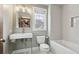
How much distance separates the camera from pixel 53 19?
1648 millimetres

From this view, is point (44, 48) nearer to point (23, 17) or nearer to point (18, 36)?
point (18, 36)

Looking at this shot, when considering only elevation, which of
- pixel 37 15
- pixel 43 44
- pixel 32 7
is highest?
pixel 32 7

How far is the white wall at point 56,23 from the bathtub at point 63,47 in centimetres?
8

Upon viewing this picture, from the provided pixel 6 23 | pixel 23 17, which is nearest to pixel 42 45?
Result: pixel 23 17

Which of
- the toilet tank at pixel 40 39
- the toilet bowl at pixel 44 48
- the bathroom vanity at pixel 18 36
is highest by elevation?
the bathroom vanity at pixel 18 36

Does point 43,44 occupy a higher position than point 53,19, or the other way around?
point 53,19

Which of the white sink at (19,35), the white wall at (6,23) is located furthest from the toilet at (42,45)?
the white wall at (6,23)

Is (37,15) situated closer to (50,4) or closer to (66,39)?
(50,4)

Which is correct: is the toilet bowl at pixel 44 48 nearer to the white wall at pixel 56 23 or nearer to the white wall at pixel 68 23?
the white wall at pixel 56 23

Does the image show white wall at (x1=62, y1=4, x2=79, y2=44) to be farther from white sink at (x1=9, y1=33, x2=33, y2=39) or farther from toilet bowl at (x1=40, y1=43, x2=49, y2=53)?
white sink at (x1=9, y1=33, x2=33, y2=39)

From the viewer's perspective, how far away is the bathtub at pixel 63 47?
5.27ft

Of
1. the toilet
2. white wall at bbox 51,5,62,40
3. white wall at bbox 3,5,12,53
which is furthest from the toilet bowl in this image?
white wall at bbox 3,5,12,53
